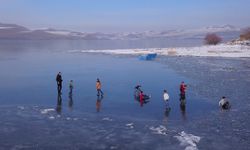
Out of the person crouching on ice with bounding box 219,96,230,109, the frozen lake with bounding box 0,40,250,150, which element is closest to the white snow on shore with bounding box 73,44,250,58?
the frozen lake with bounding box 0,40,250,150

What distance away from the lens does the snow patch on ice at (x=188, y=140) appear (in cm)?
1302

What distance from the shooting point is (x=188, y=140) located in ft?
44.9

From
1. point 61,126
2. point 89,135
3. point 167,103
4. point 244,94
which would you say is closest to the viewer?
point 89,135

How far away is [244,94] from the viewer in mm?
23312

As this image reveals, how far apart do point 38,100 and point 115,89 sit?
248 inches

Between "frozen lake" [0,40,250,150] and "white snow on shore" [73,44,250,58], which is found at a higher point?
"white snow on shore" [73,44,250,58]

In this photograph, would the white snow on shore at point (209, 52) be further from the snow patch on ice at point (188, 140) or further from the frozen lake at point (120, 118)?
the snow patch on ice at point (188, 140)

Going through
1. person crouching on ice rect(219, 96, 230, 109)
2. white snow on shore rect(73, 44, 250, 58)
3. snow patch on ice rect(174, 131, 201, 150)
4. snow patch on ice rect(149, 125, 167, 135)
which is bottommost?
snow patch on ice rect(174, 131, 201, 150)

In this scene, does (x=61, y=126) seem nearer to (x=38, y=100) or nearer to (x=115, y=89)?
(x=38, y=100)

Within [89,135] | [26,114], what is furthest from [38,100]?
[89,135]

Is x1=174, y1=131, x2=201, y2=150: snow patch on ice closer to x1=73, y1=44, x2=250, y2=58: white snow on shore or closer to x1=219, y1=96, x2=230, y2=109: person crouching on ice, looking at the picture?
x1=219, y1=96, x2=230, y2=109: person crouching on ice

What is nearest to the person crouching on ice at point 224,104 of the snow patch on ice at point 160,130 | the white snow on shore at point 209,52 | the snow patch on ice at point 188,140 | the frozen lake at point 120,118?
the frozen lake at point 120,118

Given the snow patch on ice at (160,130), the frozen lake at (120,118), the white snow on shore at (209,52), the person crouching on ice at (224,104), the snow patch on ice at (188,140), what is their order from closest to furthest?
the snow patch on ice at (188,140), the frozen lake at (120,118), the snow patch on ice at (160,130), the person crouching on ice at (224,104), the white snow on shore at (209,52)

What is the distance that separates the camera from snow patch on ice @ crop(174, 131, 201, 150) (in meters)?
13.0
